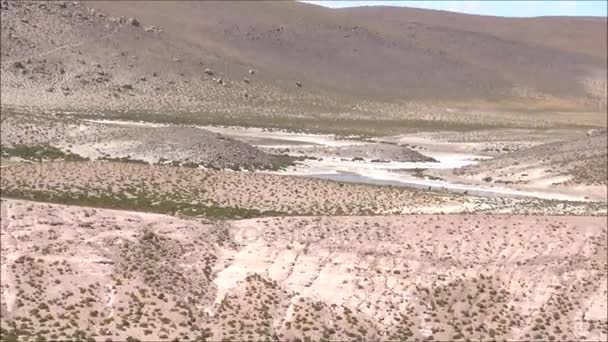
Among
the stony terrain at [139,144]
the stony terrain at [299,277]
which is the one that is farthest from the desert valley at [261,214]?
the stony terrain at [139,144]

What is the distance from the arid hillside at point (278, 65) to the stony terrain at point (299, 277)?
55.9 metres

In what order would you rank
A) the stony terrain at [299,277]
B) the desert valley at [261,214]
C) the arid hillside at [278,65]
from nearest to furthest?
1. the stony terrain at [299,277]
2. the desert valley at [261,214]
3. the arid hillside at [278,65]

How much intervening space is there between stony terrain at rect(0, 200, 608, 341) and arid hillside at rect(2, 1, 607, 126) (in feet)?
183

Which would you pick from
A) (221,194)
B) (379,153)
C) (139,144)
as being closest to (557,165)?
(379,153)

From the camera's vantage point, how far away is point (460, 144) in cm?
7775

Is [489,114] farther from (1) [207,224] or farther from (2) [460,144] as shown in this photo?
(1) [207,224]

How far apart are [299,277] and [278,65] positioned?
9754 centimetres

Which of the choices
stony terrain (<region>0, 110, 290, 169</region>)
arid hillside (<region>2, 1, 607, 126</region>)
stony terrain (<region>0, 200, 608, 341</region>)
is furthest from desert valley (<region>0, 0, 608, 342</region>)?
arid hillside (<region>2, 1, 607, 126</region>)

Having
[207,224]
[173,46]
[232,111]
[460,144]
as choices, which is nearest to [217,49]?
[173,46]

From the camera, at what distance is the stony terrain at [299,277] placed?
2189 centimetres

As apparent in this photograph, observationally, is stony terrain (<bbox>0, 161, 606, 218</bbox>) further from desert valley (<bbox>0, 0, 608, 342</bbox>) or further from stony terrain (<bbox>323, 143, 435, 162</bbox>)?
stony terrain (<bbox>323, 143, 435, 162</bbox>)

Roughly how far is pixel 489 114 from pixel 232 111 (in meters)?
43.0

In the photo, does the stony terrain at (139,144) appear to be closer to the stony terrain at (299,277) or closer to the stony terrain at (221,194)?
the stony terrain at (221,194)

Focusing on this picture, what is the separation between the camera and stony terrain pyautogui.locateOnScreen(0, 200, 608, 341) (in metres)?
21.9
